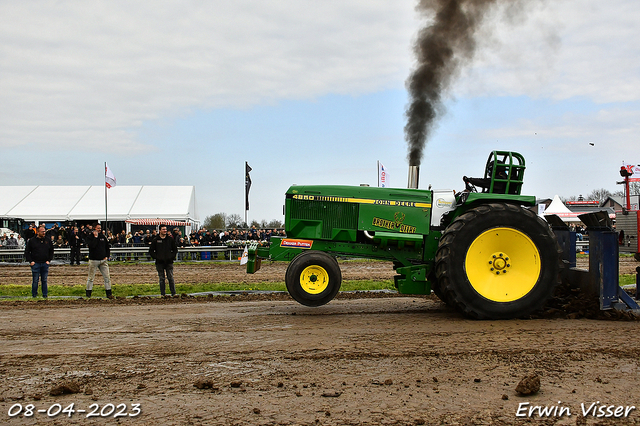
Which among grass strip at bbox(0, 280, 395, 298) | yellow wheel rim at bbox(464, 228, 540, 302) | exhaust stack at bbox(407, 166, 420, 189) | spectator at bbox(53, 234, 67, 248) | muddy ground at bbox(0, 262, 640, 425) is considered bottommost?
grass strip at bbox(0, 280, 395, 298)

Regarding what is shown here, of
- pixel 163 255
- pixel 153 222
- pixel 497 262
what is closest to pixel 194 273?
pixel 163 255

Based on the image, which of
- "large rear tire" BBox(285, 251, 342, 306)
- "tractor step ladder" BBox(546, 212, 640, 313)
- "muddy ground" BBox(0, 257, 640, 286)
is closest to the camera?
"tractor step ladder" BBox(546, 212, 640, 313)

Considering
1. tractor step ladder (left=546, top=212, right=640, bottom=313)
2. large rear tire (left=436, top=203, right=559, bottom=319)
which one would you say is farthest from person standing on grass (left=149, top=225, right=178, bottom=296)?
tractor step ladder (left=546, top=212, right=640, bottom=313)

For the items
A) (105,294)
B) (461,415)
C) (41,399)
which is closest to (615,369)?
(461,415)

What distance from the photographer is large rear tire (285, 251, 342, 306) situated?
8039mm

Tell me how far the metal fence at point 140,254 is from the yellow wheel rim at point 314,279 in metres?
15.5

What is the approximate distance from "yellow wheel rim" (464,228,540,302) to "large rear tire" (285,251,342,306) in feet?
6.31

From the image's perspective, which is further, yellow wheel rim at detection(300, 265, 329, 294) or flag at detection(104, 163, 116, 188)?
flag at detection(104, 163, 116, 188)

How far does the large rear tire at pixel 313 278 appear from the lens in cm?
804

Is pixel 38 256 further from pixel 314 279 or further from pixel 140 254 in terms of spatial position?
pixel 140 254

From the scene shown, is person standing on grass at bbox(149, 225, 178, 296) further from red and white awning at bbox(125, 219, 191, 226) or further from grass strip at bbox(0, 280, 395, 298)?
red and white awning at bbox(125, 219, 191, 226)

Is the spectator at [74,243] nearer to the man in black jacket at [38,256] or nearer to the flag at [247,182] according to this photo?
the flag at [247,182]

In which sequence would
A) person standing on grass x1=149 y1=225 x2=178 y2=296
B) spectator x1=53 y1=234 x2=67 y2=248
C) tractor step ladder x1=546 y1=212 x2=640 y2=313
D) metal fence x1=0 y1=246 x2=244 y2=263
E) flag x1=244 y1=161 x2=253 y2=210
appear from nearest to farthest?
1. tractor step ladder x1=546 y1=212 x2=640 y2=313
2. person standing on grass x1=149 y1=225 x2=178 y2=296
3. flag x1=244 y1=161 x2=253 y2=210
4. metal fence x1=0 y1=246 x2=244 y2=263
5. spectator x1=53 y1=234 x2=67 y2=248

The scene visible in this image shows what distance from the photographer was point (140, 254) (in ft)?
79.0
